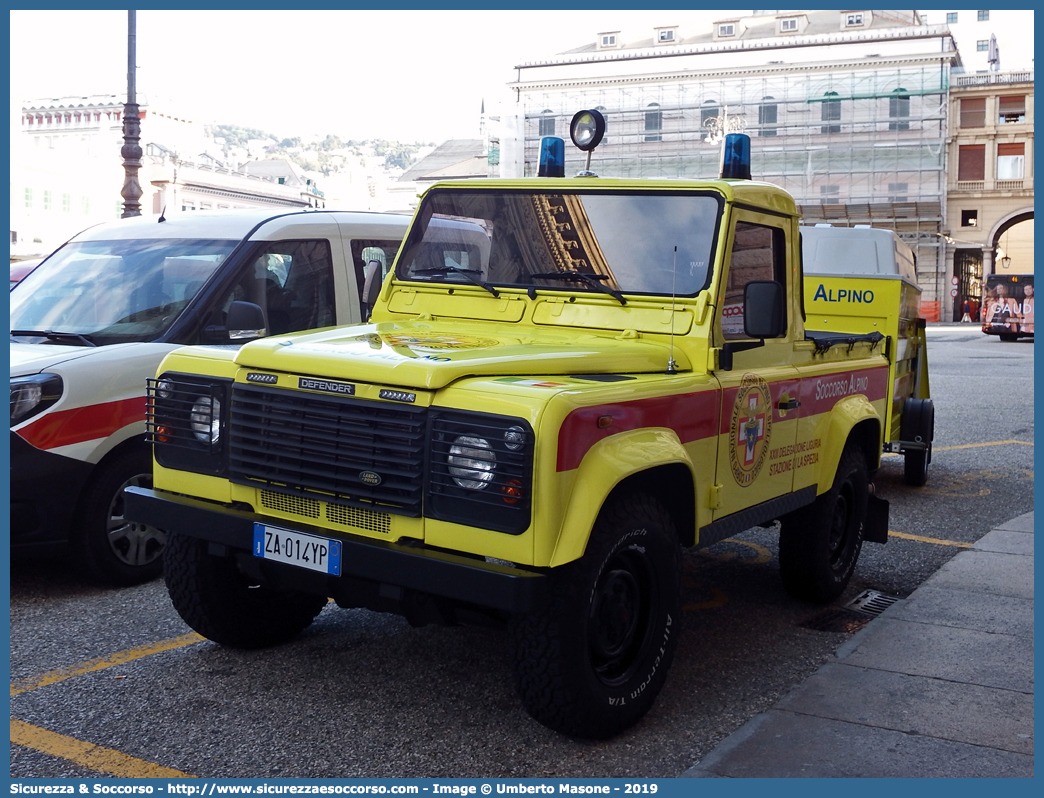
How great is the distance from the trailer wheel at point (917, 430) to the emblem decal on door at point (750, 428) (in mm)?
4869

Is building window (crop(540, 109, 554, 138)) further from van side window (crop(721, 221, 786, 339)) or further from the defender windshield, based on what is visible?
van side window (crop(721, 221, 786, 339))

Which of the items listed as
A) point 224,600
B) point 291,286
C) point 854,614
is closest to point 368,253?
point 291,286

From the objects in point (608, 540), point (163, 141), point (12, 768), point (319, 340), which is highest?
point (163, 141)

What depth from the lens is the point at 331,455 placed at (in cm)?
392

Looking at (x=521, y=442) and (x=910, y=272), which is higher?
(x=910, y=272)

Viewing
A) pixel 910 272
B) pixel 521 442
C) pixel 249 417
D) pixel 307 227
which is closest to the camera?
pixel 521 442

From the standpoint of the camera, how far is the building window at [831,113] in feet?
218

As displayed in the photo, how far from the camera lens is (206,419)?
14.3 ft

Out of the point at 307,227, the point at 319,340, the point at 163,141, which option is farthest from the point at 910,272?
the point at 163,141

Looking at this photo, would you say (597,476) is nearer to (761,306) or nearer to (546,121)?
(761,306)

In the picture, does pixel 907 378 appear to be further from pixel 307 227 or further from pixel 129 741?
pixel 129 741

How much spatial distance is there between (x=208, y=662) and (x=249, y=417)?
50.8 inches

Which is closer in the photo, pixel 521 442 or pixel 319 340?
pixel 521 442

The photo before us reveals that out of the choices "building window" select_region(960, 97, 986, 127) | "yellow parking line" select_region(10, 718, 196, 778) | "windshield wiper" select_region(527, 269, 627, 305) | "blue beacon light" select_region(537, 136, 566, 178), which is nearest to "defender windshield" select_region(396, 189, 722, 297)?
"windshield wiper" select_region(527, 269, 627, 305)
